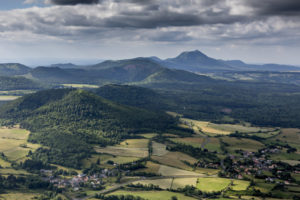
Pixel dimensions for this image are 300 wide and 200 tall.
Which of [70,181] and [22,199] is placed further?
[70,181]

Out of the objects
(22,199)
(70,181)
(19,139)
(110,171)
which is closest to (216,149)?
(110,171)

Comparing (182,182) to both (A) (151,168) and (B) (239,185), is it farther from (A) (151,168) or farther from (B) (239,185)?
(B) (239,185)

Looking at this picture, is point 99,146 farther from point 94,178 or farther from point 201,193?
point 201,193

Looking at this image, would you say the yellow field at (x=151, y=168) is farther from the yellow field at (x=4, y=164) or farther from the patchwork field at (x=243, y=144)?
the yellow field at (x=4, y=164)

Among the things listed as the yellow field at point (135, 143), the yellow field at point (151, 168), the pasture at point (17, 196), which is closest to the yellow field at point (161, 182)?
the yellow field at point (151, 168)

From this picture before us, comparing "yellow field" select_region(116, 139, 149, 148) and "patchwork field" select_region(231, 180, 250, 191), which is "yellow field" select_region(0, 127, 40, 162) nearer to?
"yellow field" select_region(116, 139, 149, 148)

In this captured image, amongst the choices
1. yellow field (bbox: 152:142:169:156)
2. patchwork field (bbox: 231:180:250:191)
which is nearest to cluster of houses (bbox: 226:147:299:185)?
patchwork field (bbox: 231:180:250:191)
